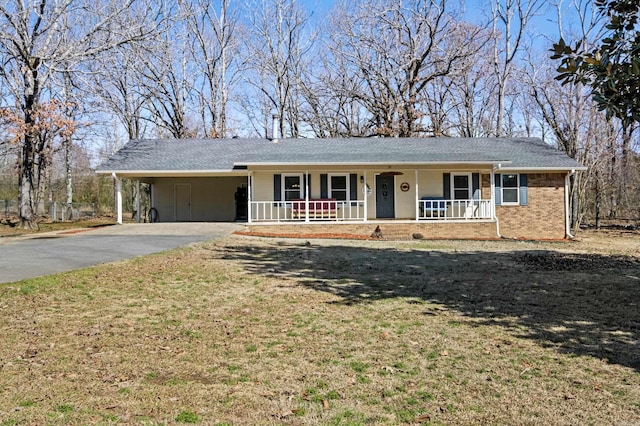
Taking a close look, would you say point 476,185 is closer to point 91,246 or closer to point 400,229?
point 400,229

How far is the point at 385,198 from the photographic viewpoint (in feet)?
67.0

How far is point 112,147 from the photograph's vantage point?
4312 centimetres

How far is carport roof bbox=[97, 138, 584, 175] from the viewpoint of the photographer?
62.2 ft

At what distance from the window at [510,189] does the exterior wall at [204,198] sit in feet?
37.4

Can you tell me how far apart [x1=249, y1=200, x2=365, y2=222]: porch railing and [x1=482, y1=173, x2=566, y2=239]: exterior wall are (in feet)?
18.0

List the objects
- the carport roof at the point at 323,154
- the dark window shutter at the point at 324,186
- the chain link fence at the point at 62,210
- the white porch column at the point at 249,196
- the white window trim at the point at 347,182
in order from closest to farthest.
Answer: the white porch column at the point at 249,196 → the carport roof at the point at 323,154 → the white window trim at the point at 347,182 → the dark window shutter at the point at 324,186 → the chain link fence at the point at 62,210

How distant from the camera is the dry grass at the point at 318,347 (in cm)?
354

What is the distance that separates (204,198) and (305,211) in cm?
638

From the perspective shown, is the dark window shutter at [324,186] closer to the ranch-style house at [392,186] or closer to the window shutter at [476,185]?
the ranch-style house at [392,186]

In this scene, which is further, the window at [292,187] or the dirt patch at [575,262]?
the window at [292,187]

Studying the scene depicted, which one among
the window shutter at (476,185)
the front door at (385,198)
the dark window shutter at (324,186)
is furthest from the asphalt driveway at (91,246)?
the window shutter at (476,185)

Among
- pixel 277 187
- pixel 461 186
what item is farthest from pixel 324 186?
pixel 461 186

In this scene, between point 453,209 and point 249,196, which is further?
point 453,209

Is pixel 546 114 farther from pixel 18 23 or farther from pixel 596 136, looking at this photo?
pixel 18 23
